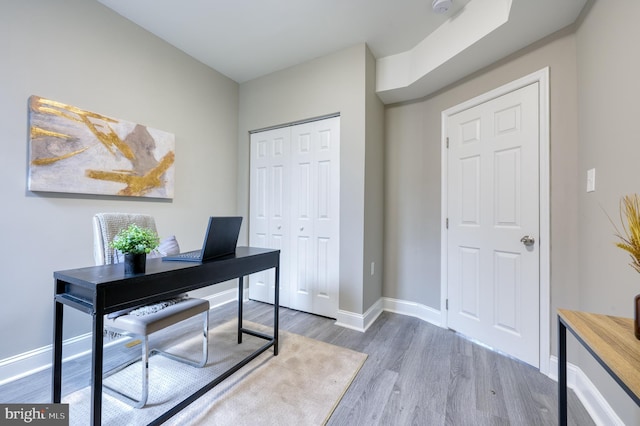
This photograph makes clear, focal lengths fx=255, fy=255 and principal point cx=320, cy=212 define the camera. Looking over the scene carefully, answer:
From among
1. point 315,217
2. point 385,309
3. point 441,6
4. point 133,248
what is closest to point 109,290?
point 133,248

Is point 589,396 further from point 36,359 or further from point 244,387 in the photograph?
point 36,359

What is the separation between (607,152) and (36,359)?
12.1 feet

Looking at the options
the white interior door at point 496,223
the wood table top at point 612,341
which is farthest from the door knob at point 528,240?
the wood table top at point 612,341

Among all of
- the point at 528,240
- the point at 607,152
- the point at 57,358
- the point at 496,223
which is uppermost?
the point at 607,152

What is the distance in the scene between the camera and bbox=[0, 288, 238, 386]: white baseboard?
160 cm

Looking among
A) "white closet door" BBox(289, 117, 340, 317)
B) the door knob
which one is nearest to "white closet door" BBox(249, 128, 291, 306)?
"white closet door" BBox(289, 117, 340, 317)

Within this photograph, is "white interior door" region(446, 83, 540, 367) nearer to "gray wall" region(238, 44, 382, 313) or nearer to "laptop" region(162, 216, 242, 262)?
"gray wall" region(238, 44, 382, 313)

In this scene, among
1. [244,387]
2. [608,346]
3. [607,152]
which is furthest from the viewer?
[244,387]

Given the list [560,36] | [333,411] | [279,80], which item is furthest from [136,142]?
[560,36]

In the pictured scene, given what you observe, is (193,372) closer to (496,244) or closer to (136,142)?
(136,142)

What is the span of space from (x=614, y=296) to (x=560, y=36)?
169 cm

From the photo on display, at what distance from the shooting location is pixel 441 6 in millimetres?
1944

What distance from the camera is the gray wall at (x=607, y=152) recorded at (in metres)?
1.18

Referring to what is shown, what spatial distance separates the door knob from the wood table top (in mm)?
1034
